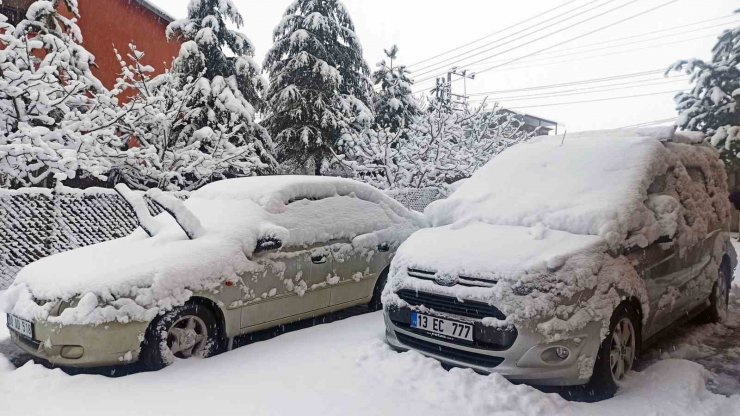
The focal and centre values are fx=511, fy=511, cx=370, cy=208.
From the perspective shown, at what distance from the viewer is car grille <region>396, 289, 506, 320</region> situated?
3.46 metres

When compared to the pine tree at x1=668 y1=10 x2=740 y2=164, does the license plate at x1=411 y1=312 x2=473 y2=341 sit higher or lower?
lower

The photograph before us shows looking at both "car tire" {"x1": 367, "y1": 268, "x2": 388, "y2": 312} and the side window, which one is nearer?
the side window

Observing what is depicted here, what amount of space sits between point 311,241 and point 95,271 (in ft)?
6.21

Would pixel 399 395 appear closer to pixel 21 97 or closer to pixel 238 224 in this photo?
pixel 238 224

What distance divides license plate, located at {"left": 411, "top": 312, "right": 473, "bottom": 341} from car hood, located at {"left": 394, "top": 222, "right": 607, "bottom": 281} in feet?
1.13

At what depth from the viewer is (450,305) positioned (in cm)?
365

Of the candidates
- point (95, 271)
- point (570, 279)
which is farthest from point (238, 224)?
point (570, 279)

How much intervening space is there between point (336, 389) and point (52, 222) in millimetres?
5739

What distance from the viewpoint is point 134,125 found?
1051 cm

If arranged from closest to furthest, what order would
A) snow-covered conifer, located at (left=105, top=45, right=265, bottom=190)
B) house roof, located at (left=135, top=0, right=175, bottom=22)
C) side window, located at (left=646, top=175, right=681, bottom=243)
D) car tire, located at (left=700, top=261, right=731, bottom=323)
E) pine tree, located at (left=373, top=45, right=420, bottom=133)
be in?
side window, located at (left=646, top=175, right=681, bottom=243)
car tire, located at (left=700, top=261, right=731, bottom=323)
snow-covered conifer, located at (left=105, top=45, right=265, bottom=190)
house roof, located at (left=135, top=0, right=175, bottom=22)
pine tree, located at (left=373, top=45, right=420, bottom=133)

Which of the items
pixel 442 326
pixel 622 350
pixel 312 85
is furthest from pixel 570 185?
pixel 312 85

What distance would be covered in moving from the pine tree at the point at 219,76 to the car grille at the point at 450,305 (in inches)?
402

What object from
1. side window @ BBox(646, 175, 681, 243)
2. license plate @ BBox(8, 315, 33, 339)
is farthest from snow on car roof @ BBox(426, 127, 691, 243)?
license plate @ BBox(8, 315, 33, 339)

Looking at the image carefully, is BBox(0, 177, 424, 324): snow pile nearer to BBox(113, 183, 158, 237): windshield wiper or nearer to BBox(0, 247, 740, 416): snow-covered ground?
BBox(113, 183, 158, 237): windshield wiper
